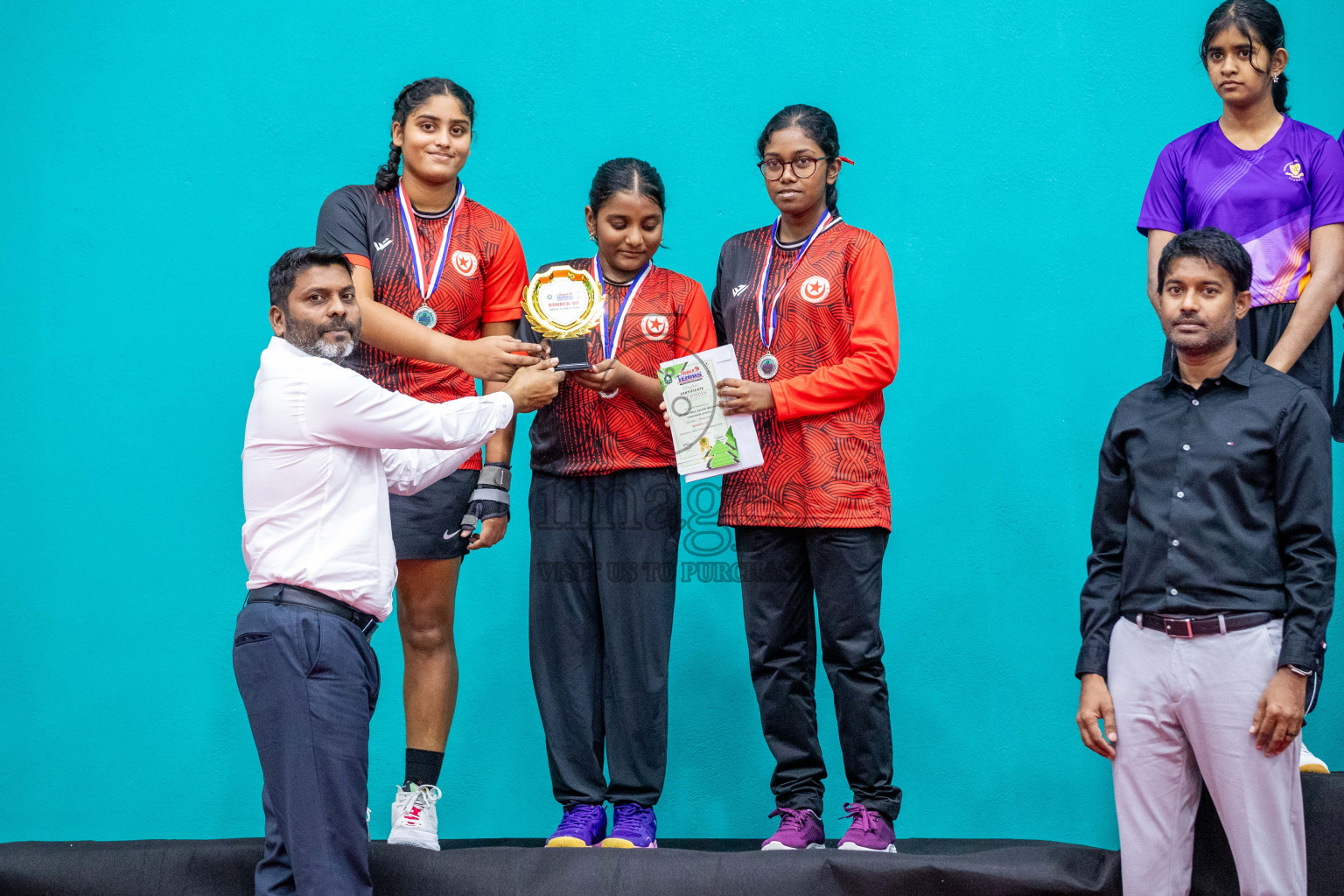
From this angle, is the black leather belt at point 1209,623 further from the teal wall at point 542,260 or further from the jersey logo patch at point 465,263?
the jersey logo patch at point 465,263

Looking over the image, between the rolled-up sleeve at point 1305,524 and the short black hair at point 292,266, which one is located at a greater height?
the short black hair at point 292,266

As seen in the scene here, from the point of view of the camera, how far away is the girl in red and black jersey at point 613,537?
9.12 feet

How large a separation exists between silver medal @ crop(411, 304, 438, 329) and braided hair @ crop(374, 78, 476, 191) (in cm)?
35

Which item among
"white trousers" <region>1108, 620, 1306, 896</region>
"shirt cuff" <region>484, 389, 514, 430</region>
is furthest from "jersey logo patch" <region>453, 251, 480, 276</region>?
"white trousers" <region>1108, 620, 1306, 896</region>

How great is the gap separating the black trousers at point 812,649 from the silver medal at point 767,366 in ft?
1.26

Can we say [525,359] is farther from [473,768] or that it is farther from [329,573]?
[473,768]

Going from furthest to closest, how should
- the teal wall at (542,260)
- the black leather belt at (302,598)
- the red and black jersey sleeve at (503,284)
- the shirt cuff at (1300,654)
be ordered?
the teal wall at (542,260) → the red and black jersey sleeve at (503,284) → the black leather belt at (302,598) → the shirt cuff at (1300,654)

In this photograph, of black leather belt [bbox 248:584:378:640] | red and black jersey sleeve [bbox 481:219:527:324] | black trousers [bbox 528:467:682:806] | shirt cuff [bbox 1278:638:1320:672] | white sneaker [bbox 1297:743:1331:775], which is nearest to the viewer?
shirt cuff [bbox 1278:638:1320:672]

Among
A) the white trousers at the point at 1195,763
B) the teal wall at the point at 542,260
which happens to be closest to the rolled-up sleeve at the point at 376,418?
the teal wall at the point at 542,260

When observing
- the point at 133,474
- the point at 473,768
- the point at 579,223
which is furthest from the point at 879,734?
the point at 133,474

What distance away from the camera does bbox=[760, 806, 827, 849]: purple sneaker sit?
268cm

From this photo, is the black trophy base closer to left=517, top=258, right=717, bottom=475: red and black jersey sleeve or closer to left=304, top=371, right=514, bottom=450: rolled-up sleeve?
left=517, top=258, right=717, bottom=475: red and black jersey sleeve

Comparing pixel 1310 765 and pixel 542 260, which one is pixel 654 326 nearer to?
pixel 542 260

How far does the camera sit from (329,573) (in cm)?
225
